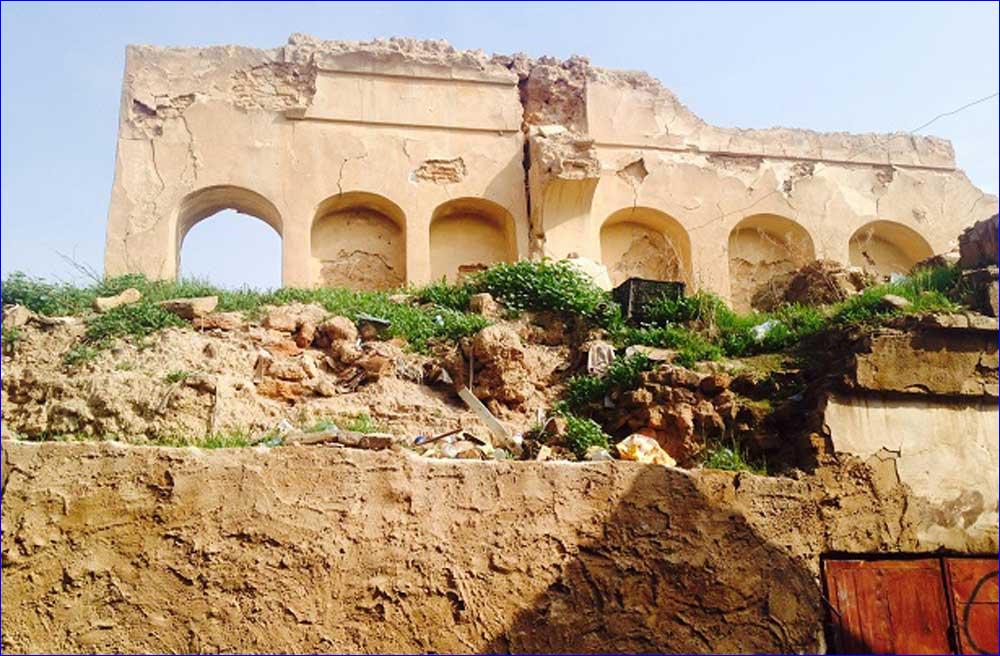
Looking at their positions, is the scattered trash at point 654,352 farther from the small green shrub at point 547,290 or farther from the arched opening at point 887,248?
the arched opening at point 887,248

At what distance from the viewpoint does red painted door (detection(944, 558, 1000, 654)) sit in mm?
6172

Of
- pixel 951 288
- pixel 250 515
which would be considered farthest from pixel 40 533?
pixel 951 288

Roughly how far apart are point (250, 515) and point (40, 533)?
1047mm

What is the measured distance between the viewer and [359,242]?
13.8 metres

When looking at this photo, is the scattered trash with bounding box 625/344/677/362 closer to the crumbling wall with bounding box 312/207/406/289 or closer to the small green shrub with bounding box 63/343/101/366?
the small green shrub with bounding box 63/343/101/366

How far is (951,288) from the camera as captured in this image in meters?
8.57

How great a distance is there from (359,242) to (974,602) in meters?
9.32

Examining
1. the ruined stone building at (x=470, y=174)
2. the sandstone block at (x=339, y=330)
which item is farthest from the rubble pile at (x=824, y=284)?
the sandstone block at (x=339, y=330)

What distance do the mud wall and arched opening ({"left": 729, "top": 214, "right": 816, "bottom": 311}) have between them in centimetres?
904

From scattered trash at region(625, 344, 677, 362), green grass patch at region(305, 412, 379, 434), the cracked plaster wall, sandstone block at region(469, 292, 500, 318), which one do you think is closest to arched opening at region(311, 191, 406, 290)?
sandstone block at region(469, 292, 500, 318)

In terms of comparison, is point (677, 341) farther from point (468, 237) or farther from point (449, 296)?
point (468, 237)

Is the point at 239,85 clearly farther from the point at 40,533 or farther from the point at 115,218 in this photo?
the point at 40,533

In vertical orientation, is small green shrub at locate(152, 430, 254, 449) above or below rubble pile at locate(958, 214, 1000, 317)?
below

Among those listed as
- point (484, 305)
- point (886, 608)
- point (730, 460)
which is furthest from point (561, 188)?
point (886, 608)
